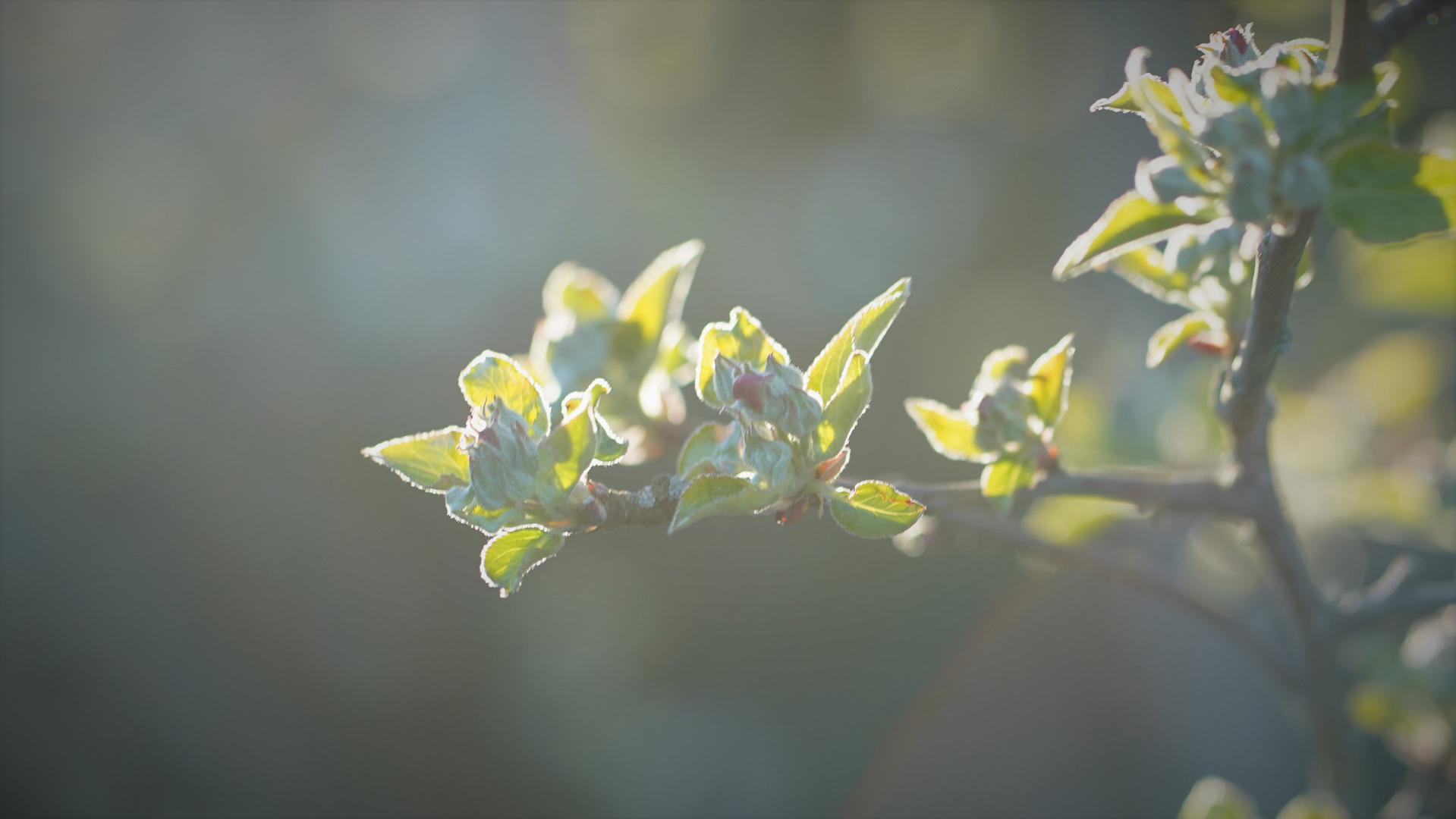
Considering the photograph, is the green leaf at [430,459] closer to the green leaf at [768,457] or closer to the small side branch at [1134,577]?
the green leaf at [768,457]

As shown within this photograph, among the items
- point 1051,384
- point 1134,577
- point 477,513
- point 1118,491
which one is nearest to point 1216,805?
point 1134,577

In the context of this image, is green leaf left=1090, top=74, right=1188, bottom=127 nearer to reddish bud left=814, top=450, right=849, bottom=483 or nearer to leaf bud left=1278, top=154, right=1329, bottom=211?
leaf bud left=1278, top=154, right=1329, bottom=211

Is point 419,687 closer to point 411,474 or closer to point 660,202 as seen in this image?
point 660,202

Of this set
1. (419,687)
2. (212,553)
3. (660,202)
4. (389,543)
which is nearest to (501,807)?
(419,687)

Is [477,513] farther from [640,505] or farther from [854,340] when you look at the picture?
[854,340]

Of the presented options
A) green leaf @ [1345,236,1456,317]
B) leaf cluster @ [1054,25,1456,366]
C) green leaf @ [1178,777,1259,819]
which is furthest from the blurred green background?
leaf cluster @ [1054,25,1456,366]

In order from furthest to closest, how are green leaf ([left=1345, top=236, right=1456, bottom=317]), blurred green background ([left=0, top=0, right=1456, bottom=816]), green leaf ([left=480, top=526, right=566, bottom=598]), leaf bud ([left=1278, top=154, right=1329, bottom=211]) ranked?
1. blurred green background ([left=0, top=0, right=1456, bottom=816])
2. green leaf ([left=1345, top=236, right=1456, bottom=317])
3. green leaf ([left=480, top=526, right=566, bottom=598])
4. leaf bud ([left=1278, top=154, right=1329, bottom=211])

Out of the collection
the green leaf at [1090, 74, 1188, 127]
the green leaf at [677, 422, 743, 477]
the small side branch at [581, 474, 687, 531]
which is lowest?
the small side branch at [581, 474, 687, 531]
